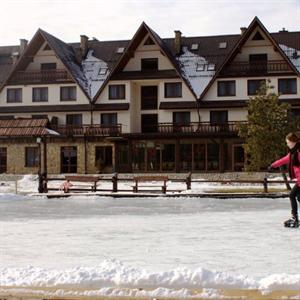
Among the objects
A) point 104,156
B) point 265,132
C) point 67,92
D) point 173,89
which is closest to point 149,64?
point 173,89

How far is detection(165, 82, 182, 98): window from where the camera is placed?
4359 centimetres

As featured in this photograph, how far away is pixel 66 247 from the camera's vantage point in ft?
28.3

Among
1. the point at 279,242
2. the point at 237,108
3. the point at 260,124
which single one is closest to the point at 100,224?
the point at 279,242

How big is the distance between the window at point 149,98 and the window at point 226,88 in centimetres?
594

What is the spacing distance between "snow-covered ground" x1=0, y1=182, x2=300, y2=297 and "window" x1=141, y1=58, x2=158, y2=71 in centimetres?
3101

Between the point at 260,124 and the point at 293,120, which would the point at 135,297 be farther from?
the point at 293,120

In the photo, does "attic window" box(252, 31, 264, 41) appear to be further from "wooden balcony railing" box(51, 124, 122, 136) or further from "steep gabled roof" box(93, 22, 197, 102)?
"wooden balcony railing" box(51, 124, 122, 136)

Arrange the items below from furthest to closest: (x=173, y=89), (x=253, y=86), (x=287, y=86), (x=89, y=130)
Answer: (x=173, y=89) < (x=89, y=130) < (x=253, y=86) < (x=287, y=86)

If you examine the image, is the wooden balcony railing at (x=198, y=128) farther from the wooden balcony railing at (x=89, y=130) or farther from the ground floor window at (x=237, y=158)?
the wooden balcony railing at (x=89, y=130)

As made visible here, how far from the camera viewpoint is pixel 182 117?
43.5 metres

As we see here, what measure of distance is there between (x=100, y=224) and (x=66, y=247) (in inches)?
140

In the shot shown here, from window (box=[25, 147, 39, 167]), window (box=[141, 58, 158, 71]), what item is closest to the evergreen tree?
window (box=[141, 58, 158, 71])

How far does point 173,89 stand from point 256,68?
6838 millimetres

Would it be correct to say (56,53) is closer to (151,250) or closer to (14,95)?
(14,95)
